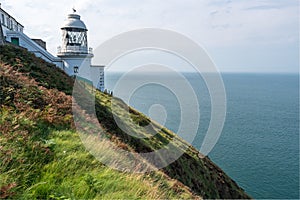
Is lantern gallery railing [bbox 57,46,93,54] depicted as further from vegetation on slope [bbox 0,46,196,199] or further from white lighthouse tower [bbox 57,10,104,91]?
vegetation on slope [bbox 0,46,196,199]

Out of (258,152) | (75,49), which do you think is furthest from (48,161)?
(258,152)

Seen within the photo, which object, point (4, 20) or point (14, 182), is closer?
point (14, 182)

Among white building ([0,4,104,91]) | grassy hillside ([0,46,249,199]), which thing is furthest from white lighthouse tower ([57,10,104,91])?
grassy hillside ([0,46,249,199])

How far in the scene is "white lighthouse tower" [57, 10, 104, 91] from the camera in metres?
26.8

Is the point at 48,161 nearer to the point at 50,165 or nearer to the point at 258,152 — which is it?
the point at 50,165

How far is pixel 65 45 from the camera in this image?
2708cm

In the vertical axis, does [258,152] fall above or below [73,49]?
below

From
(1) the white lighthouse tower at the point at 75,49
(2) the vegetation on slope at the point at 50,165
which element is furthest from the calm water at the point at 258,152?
(2) the vegetation on slope at the point at 50,165

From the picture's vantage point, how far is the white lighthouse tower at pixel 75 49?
26766 mm

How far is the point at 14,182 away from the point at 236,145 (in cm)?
3581

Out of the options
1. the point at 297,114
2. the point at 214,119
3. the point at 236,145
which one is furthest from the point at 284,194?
the point at 297,114

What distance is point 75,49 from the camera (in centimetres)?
2686

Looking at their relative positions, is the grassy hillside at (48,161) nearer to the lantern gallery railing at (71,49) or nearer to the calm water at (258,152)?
the calm water at (258,152)

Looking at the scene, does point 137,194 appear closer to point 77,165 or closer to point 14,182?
point 77,165
